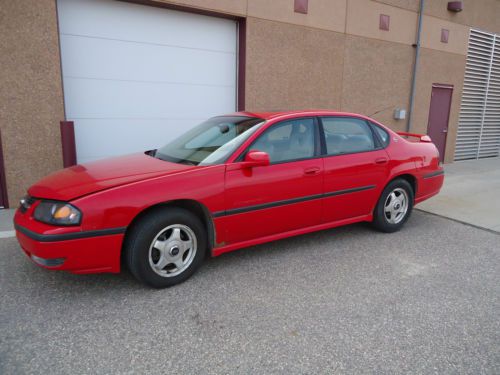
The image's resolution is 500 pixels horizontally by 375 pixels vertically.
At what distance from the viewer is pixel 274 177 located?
12.1 feet

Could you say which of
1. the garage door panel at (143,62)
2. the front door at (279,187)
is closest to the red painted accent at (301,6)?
the garage door panel at (143,62)

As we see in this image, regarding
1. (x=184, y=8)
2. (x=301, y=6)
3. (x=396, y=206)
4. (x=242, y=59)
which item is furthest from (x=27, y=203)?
(x=301, y=6)

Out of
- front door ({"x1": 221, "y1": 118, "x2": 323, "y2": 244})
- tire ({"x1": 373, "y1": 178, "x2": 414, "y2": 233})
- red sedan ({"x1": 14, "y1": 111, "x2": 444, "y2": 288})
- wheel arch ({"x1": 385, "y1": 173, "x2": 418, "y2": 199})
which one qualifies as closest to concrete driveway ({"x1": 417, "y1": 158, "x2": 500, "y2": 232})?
wheel arch ({"x1": 385, "y1": 173, "x2": 418, "y2": 199})

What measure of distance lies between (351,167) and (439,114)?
818 centimetres

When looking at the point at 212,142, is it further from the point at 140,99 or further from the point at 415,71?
the point at 415,71

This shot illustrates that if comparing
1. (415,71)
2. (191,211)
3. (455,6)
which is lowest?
(191,211)

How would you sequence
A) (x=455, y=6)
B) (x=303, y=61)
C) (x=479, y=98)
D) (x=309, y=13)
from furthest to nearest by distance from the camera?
(x=479, y=98) → (x=455, y=6) → (x=303, y=61) → (x=309, y=13)

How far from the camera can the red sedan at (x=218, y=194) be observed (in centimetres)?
295

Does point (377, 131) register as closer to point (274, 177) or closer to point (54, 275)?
point (274, 177)

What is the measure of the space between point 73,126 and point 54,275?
295 cm

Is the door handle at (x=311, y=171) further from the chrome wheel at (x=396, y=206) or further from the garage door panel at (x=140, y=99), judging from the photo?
the garage door panel at (x=140, y=99)

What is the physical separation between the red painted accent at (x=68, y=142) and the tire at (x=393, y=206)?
439 cm

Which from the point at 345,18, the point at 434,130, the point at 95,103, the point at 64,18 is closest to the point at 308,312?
the point at 95,103

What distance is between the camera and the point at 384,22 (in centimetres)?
915
